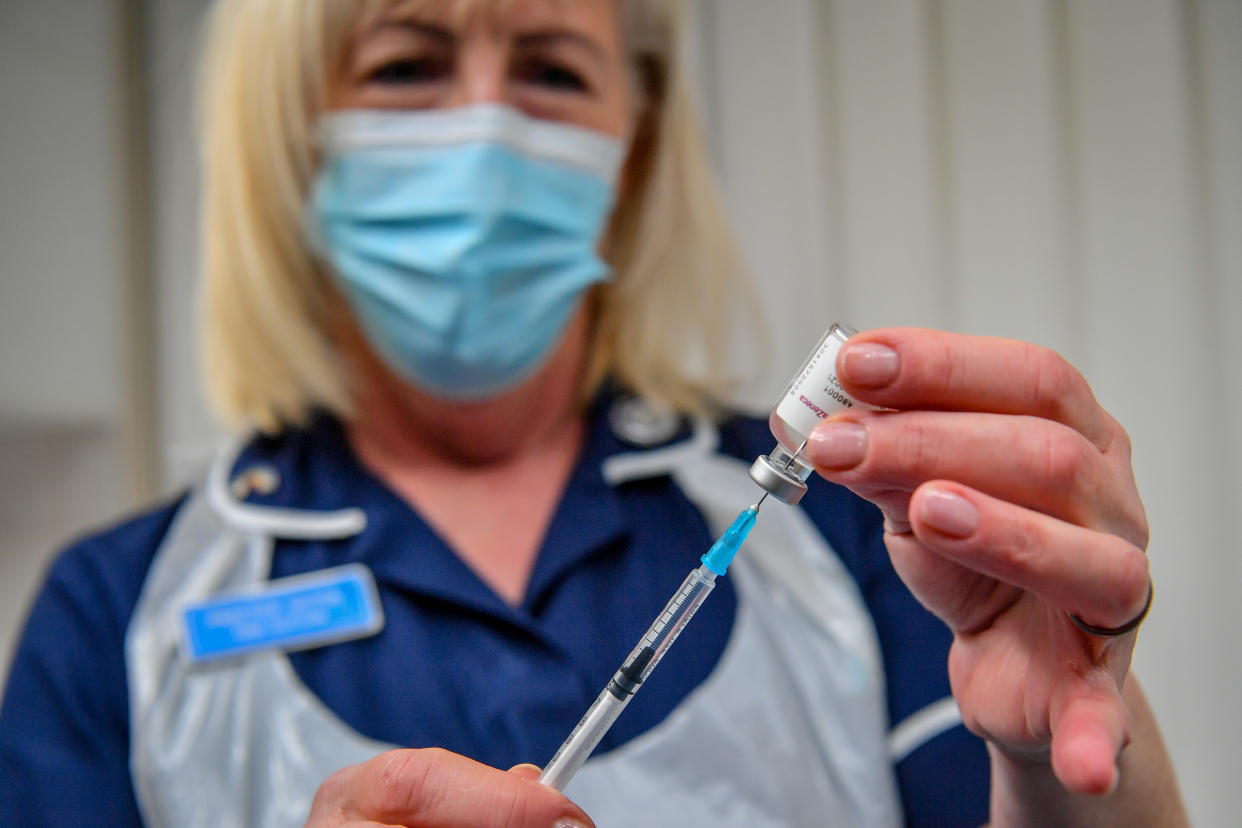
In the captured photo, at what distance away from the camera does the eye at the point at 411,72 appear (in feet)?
3.28

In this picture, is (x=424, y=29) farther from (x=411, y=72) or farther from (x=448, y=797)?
(x=448, y=797)

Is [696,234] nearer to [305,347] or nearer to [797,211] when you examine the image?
[797,211]

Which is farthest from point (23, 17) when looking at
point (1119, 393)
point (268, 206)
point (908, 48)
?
point (1119, 393)

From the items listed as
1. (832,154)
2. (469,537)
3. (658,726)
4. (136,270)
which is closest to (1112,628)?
(658,726)

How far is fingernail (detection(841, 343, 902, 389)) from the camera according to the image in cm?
46

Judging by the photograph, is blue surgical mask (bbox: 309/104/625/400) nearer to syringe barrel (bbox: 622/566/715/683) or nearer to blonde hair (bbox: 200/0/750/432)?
blonde hair (bbox: 200/0/750/432)

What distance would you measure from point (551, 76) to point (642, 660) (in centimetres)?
73

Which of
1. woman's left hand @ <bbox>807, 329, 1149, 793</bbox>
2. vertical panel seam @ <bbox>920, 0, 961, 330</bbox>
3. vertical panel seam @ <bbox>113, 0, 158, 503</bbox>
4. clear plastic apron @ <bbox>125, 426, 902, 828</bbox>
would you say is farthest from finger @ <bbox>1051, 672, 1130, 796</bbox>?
vertical panel seam @ <bbox>113, 0, 158, 503</bbox>

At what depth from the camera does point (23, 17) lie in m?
1.43

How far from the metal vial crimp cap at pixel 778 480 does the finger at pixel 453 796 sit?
21cm

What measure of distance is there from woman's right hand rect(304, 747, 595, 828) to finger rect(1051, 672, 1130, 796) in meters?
0.25

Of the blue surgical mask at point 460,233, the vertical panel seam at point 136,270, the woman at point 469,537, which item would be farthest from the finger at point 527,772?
the vertical panel seam at point 136,270

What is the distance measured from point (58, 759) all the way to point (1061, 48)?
132cm

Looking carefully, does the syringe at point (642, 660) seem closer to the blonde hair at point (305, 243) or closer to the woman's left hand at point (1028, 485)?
the woman's left hand at point (1028, 485)
